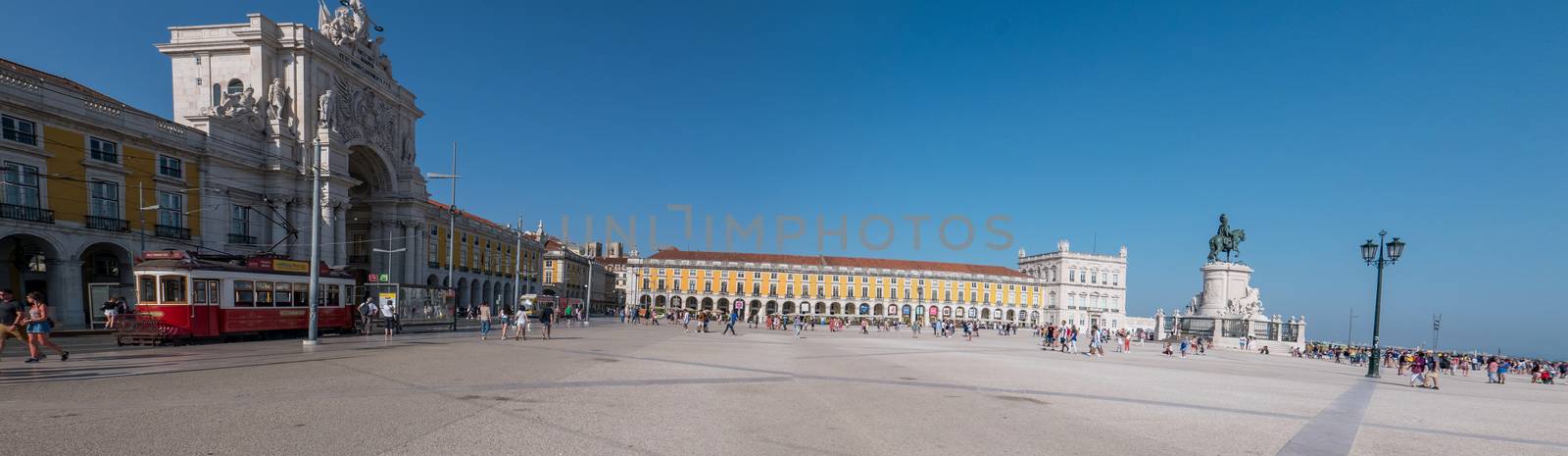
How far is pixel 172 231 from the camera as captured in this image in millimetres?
25984

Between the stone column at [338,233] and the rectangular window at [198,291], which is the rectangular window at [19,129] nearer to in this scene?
the rectangular window at [198,291]

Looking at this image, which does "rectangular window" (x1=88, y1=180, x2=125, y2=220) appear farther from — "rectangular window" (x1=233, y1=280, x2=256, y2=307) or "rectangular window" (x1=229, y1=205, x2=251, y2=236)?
"rectangular window" (x1=233, y1=280, x2=256, y2=307)

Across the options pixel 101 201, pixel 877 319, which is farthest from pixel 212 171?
pixel 877 319

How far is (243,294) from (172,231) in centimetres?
1210

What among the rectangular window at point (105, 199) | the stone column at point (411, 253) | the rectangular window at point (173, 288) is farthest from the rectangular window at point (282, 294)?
the stone column at point (411, 253)

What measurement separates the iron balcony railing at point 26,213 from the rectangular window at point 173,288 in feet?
31.3

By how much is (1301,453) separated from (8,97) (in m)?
34.1

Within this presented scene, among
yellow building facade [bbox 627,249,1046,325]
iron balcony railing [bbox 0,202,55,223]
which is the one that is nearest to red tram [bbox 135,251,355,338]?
iron balcony railing [bbox 0,202,55,223]

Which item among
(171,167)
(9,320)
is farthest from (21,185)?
(9,320)

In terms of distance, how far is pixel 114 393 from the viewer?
8.38 meters

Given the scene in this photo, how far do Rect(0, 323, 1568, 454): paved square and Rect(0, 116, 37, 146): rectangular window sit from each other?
1185cm

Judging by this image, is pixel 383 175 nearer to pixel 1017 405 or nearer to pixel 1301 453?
pixel 1017 405

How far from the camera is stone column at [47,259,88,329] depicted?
21.8m

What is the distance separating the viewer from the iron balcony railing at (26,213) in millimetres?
20422
